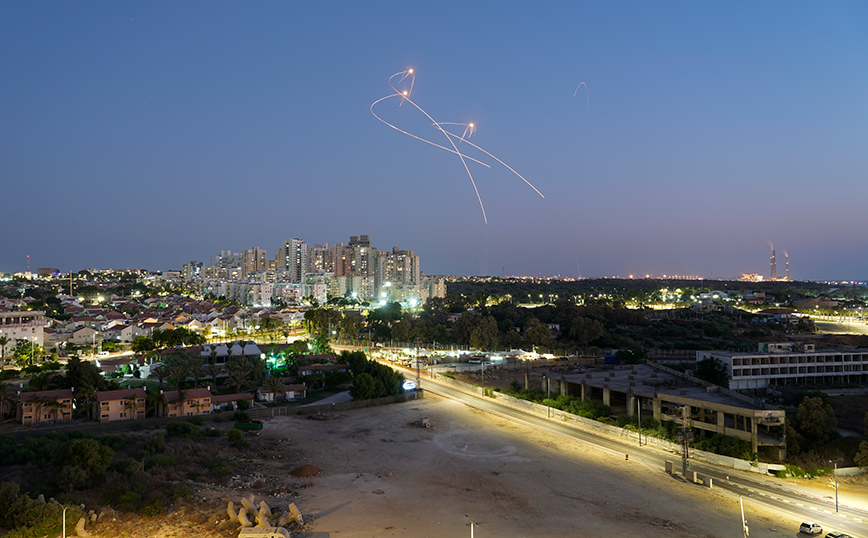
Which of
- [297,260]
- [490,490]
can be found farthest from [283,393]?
[297,260]

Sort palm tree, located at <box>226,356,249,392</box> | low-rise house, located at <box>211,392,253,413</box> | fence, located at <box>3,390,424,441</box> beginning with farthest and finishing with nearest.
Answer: palm tree, located at <box>226,356,249,392</box> → low-rise house, located at <box>211,392,253,413</box> → fence, located at <box>3,390,424,441</box>

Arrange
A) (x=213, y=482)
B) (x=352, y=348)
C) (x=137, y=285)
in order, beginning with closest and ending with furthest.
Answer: (x=213, y=482) → (x=352, y=348) → (x=137, y=285)

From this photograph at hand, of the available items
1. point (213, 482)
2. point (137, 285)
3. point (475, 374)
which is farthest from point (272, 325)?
point (137, 285)

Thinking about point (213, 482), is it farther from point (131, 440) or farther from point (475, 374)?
point (475, 374)

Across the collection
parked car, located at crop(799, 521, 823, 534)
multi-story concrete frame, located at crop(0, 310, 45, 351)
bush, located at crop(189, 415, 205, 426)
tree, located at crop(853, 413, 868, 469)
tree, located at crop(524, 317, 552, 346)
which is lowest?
bush, located at crop(189, 415, 205, 426)

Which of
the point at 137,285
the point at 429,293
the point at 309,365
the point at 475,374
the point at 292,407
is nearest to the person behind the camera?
the point at 292,407

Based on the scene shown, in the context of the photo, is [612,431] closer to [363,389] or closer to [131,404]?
[363,389]

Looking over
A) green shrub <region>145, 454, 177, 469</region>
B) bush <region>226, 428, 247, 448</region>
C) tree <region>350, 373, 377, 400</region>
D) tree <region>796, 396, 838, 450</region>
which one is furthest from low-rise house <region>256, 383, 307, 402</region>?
tree <region>796, 396, 838, 450</region>

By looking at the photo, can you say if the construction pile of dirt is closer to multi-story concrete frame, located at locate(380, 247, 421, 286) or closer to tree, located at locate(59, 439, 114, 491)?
tree, located at locate(59, 439, 114, 491)
